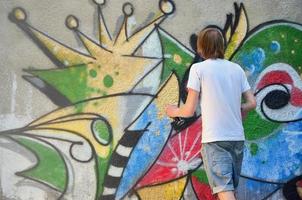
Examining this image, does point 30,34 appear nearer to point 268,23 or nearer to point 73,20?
point 73,20

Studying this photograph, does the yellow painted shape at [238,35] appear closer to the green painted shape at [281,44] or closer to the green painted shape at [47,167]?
the green painted shape at [281,44]

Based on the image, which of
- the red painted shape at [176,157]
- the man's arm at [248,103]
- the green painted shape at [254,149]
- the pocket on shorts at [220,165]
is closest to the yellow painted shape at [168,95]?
the red painted shape at [176,157]

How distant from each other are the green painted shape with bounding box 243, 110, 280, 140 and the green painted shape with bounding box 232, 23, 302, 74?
19.3 inches

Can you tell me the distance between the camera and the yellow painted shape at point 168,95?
4637mm

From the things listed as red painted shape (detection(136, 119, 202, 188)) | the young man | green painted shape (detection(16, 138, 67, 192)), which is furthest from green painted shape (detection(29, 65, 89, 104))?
the young man

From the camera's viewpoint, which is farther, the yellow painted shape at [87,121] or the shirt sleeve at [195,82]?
the yellow painted shape at [87,121]

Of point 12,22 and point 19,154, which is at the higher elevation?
point 12,22

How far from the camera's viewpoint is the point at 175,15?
462 cm

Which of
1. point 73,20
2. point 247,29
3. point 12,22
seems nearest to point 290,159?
point 247,29

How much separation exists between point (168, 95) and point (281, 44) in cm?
107

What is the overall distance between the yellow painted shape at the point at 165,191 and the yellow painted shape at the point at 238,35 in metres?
1.17

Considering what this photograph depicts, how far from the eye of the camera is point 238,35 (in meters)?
4.62

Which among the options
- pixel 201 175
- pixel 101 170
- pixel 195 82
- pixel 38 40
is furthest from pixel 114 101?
pixel 195 82

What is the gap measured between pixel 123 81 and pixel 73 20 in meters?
0.68
